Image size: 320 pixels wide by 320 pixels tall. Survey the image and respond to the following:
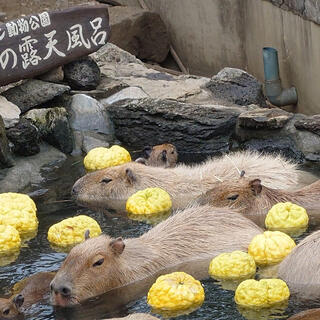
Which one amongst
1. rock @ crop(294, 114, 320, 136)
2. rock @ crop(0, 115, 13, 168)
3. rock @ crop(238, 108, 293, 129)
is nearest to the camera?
rock @ crop(0, 115, 13, 168)

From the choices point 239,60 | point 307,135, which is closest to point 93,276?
point 307,135

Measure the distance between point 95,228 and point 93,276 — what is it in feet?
4.08

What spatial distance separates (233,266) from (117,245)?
0.85 m

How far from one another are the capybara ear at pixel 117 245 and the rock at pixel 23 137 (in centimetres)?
361

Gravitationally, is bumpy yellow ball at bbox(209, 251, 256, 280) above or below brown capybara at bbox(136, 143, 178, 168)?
above

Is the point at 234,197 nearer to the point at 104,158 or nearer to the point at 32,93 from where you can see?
the point at 104,158

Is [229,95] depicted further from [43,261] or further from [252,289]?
[252,289]

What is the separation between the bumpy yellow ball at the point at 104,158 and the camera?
10734 mm

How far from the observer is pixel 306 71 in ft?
41.9

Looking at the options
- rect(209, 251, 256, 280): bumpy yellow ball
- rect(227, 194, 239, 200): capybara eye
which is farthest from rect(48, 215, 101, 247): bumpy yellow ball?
rect(209, 251, 256, 280): bumpy yellow ball

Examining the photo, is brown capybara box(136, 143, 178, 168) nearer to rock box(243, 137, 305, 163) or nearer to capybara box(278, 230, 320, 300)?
rock box(243, 137, 305, 163)

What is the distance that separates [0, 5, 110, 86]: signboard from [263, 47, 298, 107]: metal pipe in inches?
83.6

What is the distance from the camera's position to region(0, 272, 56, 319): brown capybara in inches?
269

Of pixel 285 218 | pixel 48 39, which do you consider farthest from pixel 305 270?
pixel 48 39
